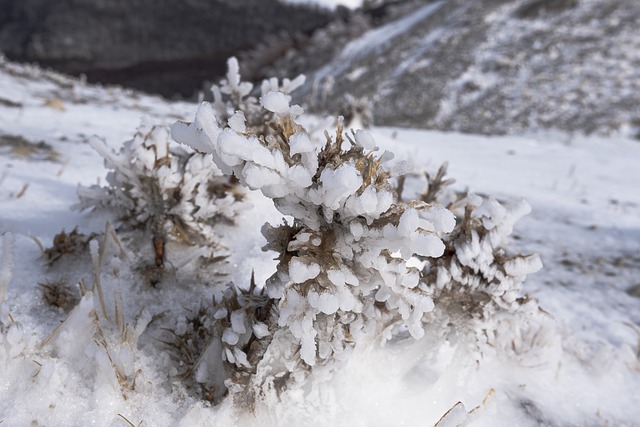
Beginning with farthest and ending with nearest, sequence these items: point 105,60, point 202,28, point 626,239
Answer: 1. point 202,28
2. point 105,60
3. point 626,239

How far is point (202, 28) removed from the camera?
143 ft

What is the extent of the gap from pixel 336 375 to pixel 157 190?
90 cm

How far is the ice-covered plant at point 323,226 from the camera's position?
0.87 metres

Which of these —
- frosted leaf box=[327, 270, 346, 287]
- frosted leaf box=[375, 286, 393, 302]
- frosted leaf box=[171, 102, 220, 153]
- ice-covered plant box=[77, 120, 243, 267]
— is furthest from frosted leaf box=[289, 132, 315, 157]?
ice-covered plant box=[77, 120, 243, 267]

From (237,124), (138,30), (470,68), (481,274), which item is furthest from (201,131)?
(138,30)

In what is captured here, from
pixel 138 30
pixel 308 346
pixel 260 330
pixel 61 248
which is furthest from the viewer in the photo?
pixel 138 30

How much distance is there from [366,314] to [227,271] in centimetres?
69

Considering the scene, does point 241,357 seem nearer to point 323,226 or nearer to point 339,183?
point 323,226

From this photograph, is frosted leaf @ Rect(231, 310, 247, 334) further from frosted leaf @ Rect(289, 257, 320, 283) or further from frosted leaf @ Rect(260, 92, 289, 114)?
frosted leaf @ Rect(260, 92, 289, 114)

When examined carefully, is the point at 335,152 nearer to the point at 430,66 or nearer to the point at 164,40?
the point at 430,66

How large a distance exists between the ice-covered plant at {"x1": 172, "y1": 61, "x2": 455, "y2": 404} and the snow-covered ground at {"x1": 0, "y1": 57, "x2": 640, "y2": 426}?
0.86 ft

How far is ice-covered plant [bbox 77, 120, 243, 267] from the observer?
157 cm

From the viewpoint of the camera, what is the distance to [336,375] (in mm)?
1239

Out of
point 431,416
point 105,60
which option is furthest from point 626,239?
point 105,60
